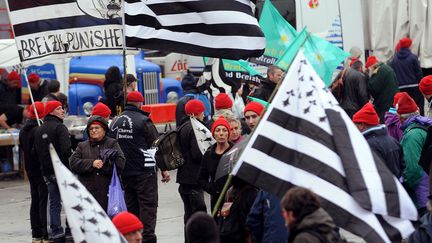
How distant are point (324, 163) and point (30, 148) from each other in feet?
19.9

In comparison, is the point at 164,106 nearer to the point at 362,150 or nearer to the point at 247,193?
the point at 247,193

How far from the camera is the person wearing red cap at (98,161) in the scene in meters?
10.5

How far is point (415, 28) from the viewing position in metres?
20.1

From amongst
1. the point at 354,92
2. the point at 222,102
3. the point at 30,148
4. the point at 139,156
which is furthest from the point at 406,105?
the point at 354,92

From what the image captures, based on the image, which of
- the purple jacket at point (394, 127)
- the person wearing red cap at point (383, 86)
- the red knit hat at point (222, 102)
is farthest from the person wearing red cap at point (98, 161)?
the person wearing red cap at point (383, 86)

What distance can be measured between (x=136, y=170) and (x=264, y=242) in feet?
12.6

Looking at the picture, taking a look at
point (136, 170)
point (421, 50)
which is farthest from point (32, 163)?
point (421, 50)

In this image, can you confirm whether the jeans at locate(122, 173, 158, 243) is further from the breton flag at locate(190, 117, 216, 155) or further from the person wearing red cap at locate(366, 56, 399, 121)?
the person wearing red cap at locate(366, 56, 399, 121)

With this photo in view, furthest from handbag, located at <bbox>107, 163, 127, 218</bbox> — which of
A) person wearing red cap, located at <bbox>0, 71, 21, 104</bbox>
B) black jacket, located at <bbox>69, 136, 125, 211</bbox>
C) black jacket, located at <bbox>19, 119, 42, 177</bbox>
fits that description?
person wearing red cap, located at <bbox>0, 71, 21, 104</bbox>

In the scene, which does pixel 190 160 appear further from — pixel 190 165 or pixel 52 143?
pixel 52 143

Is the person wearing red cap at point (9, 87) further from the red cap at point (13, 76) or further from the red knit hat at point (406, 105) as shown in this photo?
the red knit hat at point (406, 105)

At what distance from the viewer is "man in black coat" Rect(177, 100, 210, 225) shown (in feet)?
35.6

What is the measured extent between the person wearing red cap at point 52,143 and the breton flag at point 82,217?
505 cm

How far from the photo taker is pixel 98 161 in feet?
34.3
